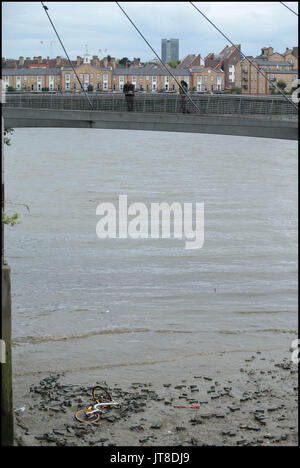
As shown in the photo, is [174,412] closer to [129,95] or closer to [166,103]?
[166,103]

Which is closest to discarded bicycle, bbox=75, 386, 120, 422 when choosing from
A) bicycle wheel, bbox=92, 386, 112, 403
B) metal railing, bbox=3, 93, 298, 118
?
bicycle wheel, bbox=92, 386, 112, 403

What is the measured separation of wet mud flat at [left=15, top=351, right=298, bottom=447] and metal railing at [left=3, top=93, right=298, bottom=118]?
6254mm

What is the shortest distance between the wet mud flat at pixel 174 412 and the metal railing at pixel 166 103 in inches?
246

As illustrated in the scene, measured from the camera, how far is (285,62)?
117ft

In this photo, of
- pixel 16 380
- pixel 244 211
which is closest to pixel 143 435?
pixel 16 380

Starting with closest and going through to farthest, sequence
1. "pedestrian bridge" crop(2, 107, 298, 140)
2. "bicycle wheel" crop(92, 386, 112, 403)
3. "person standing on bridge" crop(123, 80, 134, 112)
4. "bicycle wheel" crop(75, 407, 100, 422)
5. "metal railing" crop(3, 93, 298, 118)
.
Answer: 1. "bicycle wheel" crop(75, 407, 100, 422)
2. "bicycle wheel" crop(92, 386, 112, 403)
3. "pedestrian bridge" crop(2, 107, 298, 140)
4. "metal railing" crop(3, 93, 298, 118)
5. "person standing on bridge" crop(123, 80, 134, 112)

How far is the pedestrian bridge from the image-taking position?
1658cm

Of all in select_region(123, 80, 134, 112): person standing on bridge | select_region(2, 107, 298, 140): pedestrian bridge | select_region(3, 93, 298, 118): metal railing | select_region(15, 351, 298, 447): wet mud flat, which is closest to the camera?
select_region(15, 351, 298, 447): wet mud flat

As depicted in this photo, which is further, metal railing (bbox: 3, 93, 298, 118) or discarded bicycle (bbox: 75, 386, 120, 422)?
metal railing (bbox: 3, 93, 298, 118)

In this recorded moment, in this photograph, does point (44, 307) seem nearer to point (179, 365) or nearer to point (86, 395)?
point (179, 365)

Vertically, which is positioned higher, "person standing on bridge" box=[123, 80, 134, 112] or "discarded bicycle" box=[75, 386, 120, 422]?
"person standing on bridge" box=[123, 80, 134, 112]

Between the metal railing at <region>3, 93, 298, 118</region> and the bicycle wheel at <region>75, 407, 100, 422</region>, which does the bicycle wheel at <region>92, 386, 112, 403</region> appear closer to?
the bicycle wheel at <region>75, 407, 100, 422</region>

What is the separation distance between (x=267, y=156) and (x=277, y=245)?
25549mm

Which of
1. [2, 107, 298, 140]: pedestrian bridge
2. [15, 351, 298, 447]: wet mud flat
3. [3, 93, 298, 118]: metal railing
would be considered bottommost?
[15, 351, 298, 447]: wet mud flat
